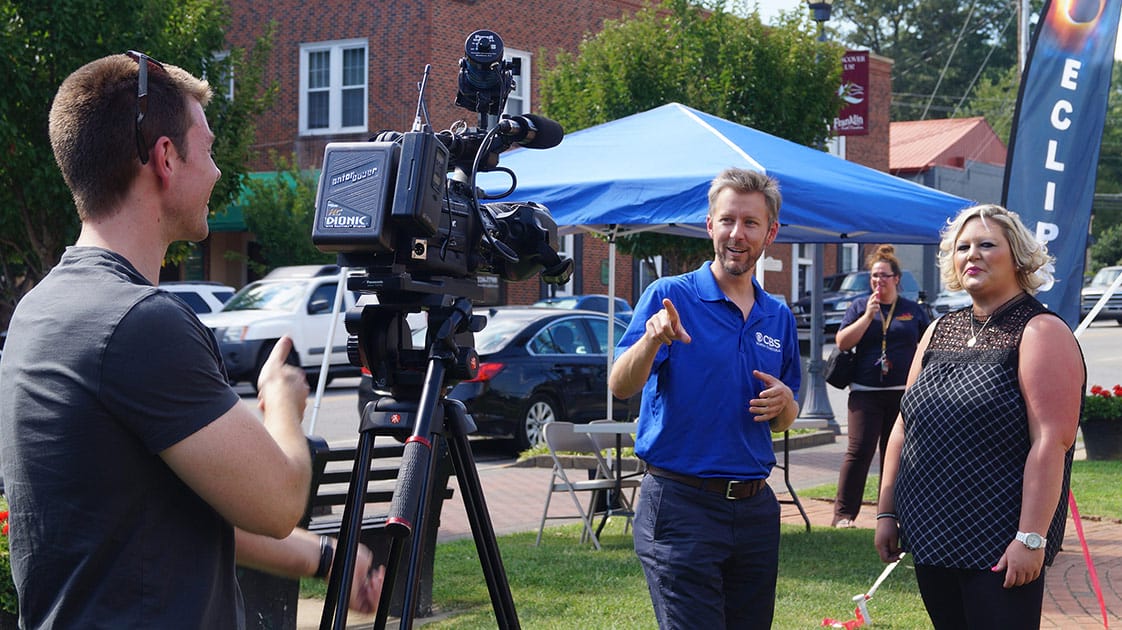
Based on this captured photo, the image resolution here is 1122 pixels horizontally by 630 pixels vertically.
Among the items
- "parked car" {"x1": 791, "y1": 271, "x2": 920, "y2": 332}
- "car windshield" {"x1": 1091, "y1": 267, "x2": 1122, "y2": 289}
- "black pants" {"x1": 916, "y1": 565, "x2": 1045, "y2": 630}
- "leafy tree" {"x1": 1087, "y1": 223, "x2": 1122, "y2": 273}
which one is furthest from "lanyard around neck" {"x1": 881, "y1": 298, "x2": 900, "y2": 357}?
"leafy tree" {"x1": 1087, "y1": 223, "x2": 1122, "y2": 273}

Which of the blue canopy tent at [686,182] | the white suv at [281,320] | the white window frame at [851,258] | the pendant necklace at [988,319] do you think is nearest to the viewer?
the pendant necklace at [988,319]

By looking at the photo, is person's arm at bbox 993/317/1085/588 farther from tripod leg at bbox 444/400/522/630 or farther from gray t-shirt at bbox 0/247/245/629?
gray t-shirt at bbox 0/247/245/629

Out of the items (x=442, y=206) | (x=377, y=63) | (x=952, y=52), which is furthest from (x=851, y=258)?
(x=442, y=206)

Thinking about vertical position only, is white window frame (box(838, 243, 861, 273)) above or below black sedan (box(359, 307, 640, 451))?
above

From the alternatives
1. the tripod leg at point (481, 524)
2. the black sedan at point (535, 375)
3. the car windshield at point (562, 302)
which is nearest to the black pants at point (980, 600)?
the tripod leg at point (481, 524)

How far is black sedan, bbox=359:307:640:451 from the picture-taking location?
41.8 feet

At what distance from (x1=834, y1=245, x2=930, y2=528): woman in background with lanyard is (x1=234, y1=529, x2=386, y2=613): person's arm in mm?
5917

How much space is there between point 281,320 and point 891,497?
15.5 m

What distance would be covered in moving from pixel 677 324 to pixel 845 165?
19.1 feet

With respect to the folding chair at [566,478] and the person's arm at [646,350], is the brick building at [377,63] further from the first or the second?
the person's arm at [646,350]

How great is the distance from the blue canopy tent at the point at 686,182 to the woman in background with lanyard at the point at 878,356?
38 cm

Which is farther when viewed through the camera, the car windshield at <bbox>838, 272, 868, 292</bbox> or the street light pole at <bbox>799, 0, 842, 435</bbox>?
the car windshield at <bbox>838, 272, 868, 292</bbox>

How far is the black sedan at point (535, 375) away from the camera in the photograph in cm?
1273

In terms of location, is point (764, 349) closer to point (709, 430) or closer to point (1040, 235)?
point (709, 430)
